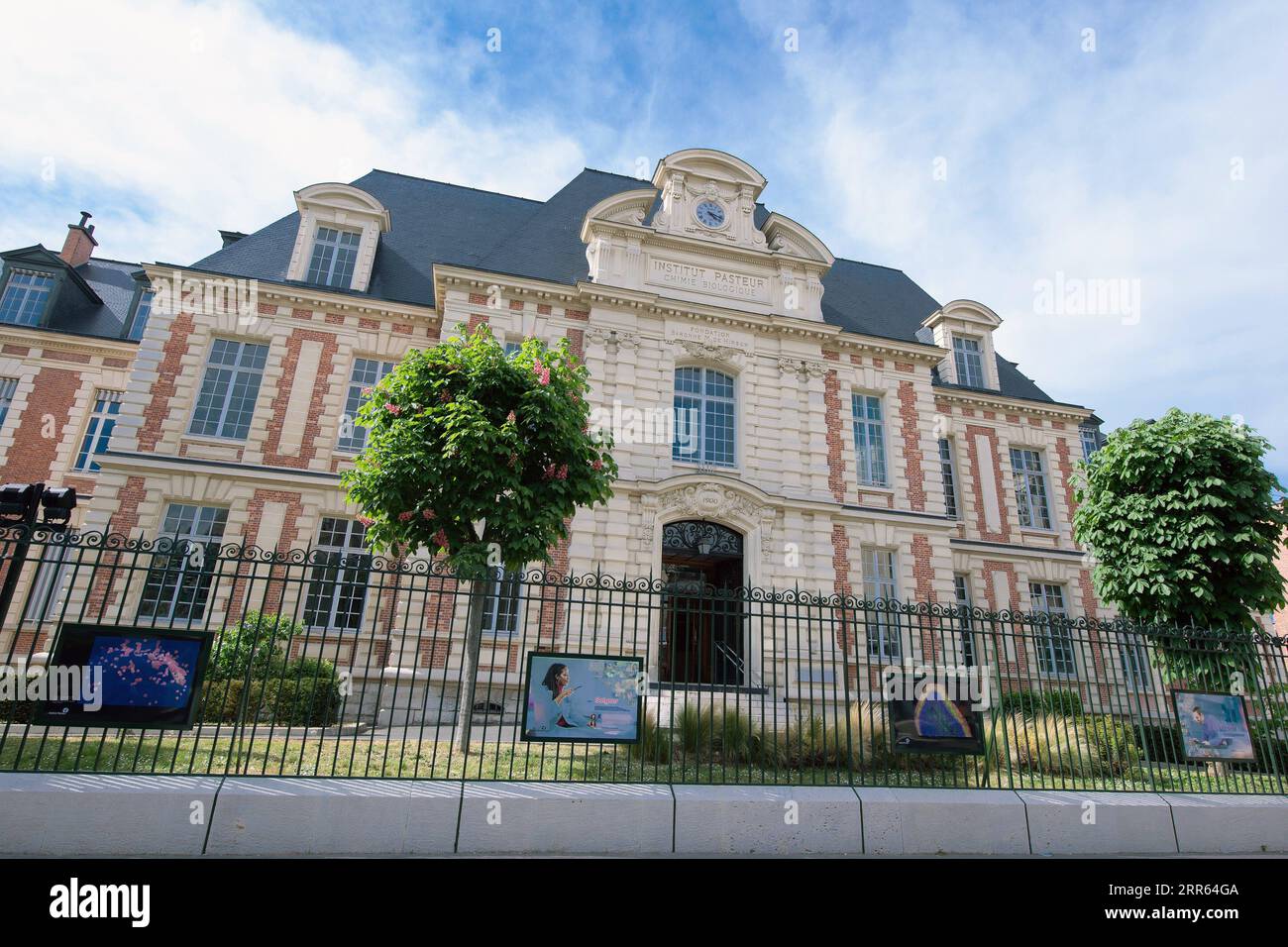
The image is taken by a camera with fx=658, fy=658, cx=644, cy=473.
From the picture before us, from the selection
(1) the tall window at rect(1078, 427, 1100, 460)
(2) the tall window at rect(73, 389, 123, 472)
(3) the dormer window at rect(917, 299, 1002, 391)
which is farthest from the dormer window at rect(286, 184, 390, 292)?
(1) the tall window at rect(1078, 427, 1100, 460)

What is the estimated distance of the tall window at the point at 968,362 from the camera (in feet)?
72.7

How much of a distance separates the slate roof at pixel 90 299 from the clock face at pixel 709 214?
17.4m

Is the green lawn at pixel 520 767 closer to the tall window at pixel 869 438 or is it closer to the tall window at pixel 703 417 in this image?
the tall window at pixel 703 417

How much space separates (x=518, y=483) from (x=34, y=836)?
5.55 meters

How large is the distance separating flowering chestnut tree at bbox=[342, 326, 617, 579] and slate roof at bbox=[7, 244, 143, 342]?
17.0 metres

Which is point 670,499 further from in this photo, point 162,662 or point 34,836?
point 34,836

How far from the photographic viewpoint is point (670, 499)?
51.5ft

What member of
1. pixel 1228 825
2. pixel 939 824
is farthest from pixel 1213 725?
pixel 939 824

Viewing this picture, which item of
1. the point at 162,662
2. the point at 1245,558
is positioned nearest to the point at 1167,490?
the point at 1245,558

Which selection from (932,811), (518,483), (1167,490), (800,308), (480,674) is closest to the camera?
(932,811)

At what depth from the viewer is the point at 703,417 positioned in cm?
1733

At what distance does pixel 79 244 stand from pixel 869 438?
88.9ft

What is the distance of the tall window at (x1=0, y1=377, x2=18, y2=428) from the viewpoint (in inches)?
748

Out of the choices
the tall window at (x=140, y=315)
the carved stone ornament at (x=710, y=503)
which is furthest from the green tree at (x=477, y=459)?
the tall window at (x=140, y=315)
